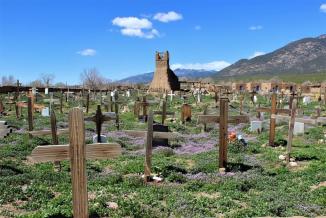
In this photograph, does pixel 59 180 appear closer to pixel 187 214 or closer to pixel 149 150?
pixel 149 150

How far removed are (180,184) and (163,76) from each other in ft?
263

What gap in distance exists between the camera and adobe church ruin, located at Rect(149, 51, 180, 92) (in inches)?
3617

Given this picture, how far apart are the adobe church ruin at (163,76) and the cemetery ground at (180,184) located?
71037 mm

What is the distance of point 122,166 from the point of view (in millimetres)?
15625

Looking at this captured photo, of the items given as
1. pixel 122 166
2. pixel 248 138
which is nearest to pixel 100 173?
pixel 122 166

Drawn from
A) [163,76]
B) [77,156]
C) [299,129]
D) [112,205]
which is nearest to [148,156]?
[112,205]

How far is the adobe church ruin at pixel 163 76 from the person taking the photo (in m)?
91.9

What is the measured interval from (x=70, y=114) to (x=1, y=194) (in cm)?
646

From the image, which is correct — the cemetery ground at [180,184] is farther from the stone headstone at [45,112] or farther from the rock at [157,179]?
the stone headstone at [45,112]

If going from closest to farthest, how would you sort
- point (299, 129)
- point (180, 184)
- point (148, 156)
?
point (180, 184), point (148, 156), point (299, 129)

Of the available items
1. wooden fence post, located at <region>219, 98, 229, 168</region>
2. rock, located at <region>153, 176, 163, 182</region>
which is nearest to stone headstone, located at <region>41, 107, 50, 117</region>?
wooden fence post, located at <region>219, 98, 229, 168</region>

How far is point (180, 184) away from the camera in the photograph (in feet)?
43.2

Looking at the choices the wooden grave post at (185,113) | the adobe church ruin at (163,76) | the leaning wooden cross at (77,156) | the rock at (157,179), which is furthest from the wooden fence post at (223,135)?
the adobe church ruin at (163,76)

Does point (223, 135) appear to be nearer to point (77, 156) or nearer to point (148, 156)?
point (148, 156)
